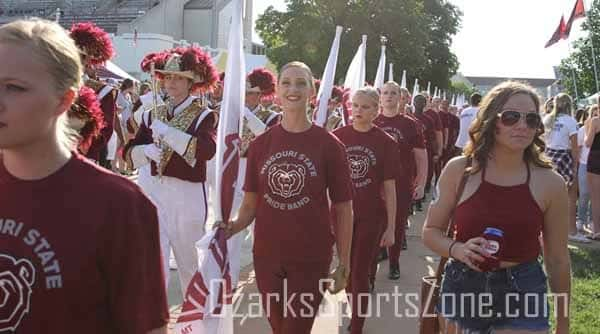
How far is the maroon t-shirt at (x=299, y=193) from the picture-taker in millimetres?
4125

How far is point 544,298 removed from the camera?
10.9 feet

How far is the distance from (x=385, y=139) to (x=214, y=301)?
2129 mm

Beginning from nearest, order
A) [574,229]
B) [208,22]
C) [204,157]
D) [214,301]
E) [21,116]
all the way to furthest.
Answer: [21,116]
[214,301]
[204,157]
[574,229]
[208,22]

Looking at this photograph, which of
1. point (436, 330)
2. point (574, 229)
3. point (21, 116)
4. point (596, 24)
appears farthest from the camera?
point (596, 24)

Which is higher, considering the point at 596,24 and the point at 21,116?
the point at 596,24

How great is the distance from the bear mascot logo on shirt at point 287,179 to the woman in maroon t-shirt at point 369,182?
1.72m

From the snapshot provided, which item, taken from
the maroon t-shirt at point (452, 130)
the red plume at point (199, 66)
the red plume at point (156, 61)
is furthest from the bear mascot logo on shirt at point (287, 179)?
the maroon t-shirt at point (452, 130)

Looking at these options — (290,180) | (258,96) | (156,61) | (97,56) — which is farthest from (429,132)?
(290,180)

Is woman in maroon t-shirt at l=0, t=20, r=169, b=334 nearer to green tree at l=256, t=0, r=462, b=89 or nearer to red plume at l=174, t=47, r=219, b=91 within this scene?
red plume at l=174, t=47, r=219, b=91

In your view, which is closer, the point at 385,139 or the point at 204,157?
the point at 204,157

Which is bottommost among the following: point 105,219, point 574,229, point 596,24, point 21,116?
point 574,229

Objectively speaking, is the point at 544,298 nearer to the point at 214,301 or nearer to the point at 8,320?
the point at 214,301

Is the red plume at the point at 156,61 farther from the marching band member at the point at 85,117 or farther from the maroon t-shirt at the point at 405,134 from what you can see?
the maroon t-shirt at the point at 405,134

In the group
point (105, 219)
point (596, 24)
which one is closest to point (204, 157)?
point (105, 219)
